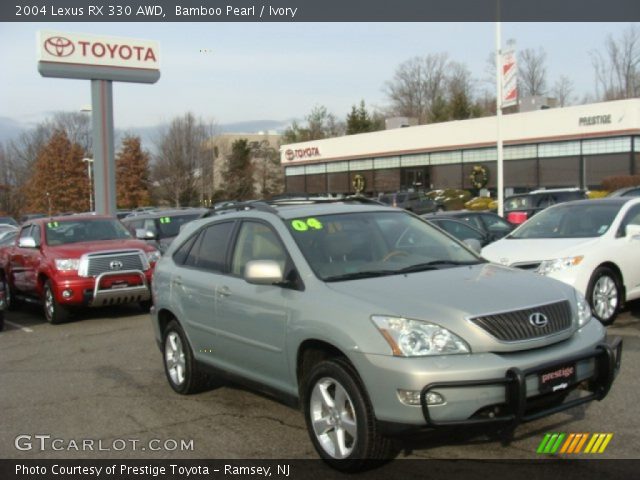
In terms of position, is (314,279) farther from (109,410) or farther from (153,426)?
(109,410)

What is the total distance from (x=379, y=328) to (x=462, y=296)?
617 millimetres

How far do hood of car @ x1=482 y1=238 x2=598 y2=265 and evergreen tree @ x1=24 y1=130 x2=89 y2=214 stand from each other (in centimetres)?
6160

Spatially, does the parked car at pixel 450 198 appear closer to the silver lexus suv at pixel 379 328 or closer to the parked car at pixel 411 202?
the parked car at pixel 411 202

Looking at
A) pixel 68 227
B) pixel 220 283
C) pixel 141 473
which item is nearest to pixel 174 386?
pixel 220 283

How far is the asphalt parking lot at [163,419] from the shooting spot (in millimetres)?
4871

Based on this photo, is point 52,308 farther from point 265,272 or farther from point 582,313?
point 582,313

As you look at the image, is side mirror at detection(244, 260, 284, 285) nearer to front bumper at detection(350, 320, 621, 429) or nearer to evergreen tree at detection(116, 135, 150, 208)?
front bumper at detection(350, 320, 621, 429)

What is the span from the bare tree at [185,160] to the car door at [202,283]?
52.9 metres

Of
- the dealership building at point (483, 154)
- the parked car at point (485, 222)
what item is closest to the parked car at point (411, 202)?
the dealership building at point (483, 154)

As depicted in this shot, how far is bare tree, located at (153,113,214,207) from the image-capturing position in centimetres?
5894

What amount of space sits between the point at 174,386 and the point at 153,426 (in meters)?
1.01

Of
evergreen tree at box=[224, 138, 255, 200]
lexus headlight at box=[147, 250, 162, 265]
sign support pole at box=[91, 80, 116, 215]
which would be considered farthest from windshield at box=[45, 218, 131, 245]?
evergreen tree at box=[224, 138, 255, 200]

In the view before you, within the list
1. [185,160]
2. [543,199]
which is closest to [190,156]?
[185,160]

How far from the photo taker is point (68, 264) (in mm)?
11211
